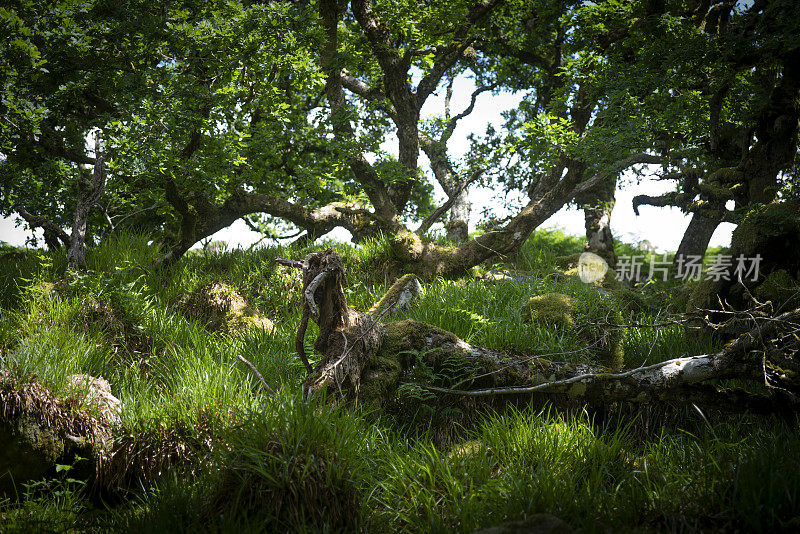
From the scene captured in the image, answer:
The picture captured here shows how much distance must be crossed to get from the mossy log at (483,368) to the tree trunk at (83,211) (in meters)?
4.53

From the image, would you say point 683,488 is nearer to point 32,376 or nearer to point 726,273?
point 726,273

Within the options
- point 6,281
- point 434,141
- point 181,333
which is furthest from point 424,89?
point 6,281

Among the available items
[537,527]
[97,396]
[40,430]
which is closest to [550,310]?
[537,527]

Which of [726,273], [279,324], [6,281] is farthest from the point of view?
[6,281]

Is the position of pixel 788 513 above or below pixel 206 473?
above

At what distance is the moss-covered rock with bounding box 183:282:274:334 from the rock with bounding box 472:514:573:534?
4973mm

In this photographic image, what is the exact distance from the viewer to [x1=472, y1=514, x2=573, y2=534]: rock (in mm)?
2078

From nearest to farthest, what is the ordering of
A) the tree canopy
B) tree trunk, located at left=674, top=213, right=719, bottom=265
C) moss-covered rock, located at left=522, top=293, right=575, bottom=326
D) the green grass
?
the green grass < moss-covered rock, located at left=522, top=293, right=575, bottom=326 < the tree canopy < tree trunk, located at left=674, top=213, right=719, bottom=265

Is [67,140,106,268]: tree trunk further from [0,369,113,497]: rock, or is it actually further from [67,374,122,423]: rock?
[0,369,113,497]: rock

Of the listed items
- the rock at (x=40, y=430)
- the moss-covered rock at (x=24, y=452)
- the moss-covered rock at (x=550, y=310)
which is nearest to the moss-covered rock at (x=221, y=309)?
the rock at (x=40, y=430)

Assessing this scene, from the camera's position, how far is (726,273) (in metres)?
5.46

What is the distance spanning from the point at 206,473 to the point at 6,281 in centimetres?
564

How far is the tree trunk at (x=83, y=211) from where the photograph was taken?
6.61 meters

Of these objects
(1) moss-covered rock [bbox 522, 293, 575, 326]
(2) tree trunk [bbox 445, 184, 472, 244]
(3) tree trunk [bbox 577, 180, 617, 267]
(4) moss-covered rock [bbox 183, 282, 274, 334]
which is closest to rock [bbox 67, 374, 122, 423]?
(4) moss-covered rock [bbox 183, 282, 274, 334]
